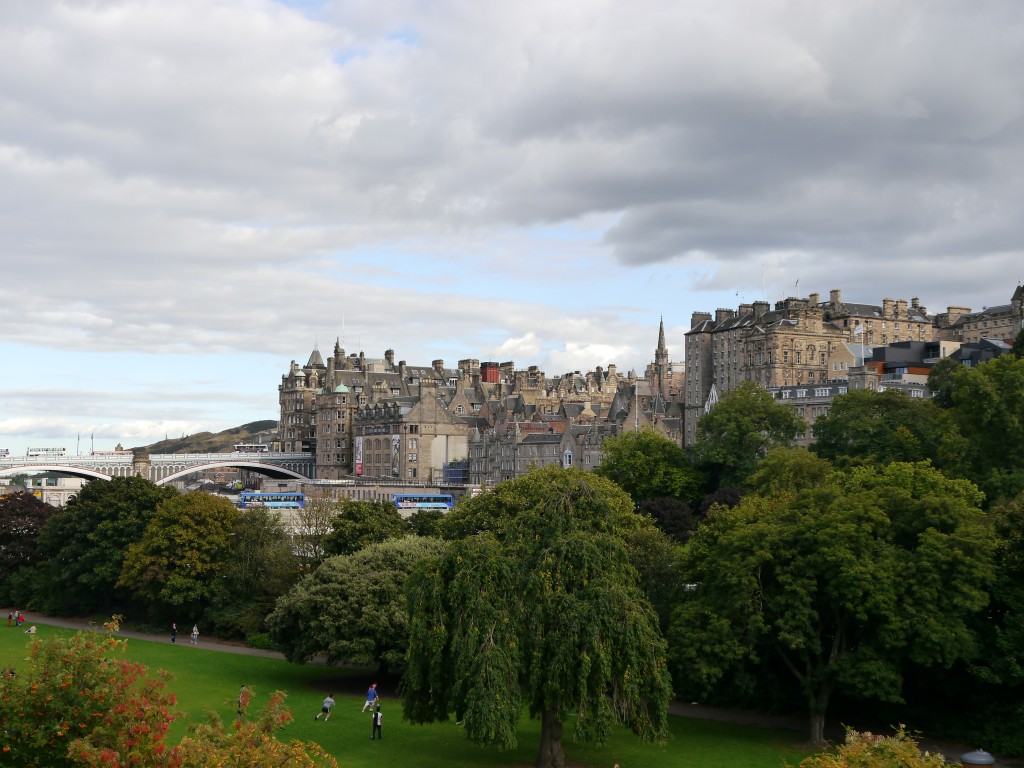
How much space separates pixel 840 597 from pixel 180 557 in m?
48.9

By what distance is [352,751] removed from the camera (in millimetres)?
51031

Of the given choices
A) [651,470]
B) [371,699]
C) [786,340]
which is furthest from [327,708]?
[786,340]

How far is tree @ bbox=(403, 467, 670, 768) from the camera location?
45.1 meters

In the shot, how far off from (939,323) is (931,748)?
141m

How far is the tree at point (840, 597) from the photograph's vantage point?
52.3 metres

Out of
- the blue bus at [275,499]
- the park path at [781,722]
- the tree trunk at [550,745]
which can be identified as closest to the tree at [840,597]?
the park path at [781,722]

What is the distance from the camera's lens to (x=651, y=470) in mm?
120375

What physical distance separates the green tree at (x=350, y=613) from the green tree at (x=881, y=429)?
4236 centimetres

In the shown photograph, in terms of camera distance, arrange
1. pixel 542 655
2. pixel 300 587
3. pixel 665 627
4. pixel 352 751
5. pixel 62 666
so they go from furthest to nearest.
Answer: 1. pixel 300 587
2. pixel 665 627
3. pixel 352 751
4. pixel 542 655
5. pixel 62 666

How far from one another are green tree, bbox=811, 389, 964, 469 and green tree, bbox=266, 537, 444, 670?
42.4 m

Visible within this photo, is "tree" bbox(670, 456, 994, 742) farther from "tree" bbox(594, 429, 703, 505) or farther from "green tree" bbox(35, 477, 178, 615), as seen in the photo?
"tree" bbox(594, 429, 703, 505)

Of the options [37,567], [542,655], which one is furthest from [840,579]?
[37,567]

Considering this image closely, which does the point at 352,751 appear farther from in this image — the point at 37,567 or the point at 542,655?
the point at 37,567

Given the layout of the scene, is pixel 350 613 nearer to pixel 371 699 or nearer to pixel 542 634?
pixel 371 699
